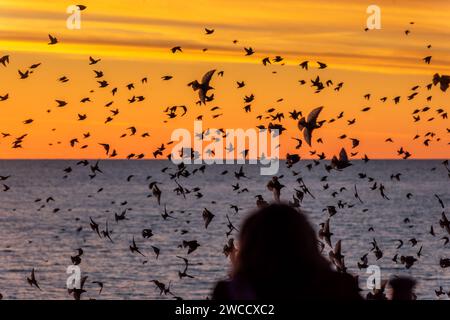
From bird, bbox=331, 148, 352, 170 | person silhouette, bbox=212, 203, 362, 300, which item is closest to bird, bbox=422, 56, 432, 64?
bird, bbox=331, 148, 352, 170

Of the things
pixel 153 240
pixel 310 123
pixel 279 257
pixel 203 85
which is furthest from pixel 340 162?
pixel 153 240

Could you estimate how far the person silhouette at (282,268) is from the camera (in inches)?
263

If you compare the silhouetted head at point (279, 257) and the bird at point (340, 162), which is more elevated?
the bird at point (340, 162)

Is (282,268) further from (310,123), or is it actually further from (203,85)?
(203,85)

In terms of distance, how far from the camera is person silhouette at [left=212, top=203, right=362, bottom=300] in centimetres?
669

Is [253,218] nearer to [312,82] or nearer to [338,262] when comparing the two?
[338,262]

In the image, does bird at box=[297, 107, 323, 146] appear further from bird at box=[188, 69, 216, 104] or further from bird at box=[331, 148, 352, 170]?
bird at box=[188, 69, 216, 104]

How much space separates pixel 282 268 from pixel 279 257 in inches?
2.7

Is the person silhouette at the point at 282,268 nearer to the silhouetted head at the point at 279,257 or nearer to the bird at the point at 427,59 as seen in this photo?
the silhouetted head at the point at 279,257

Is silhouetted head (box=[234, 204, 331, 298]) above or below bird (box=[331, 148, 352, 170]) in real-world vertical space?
below

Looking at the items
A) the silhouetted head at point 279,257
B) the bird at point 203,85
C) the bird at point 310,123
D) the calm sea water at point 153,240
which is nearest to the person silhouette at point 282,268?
the silhouetted head at point 279,257

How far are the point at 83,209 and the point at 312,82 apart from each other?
143 m

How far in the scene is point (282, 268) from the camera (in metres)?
6.70
